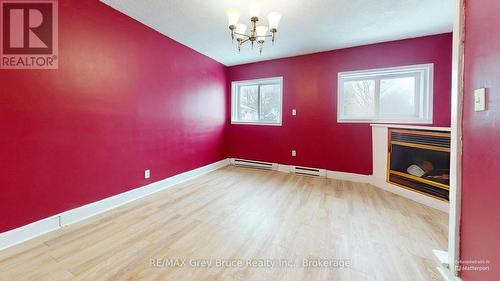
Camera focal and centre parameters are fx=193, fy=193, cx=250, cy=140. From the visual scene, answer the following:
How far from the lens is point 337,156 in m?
3.79

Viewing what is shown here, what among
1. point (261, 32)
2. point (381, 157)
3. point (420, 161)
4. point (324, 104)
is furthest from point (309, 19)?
point (420, 161)

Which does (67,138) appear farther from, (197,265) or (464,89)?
(464,89)

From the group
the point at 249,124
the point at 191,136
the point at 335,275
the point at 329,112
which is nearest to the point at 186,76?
the point at 191,136

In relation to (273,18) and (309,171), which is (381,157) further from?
(273,18)

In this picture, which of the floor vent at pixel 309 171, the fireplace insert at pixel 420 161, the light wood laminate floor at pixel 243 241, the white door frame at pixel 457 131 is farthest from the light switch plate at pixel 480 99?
the floor vent at pixel 309 171

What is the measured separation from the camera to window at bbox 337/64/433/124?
3.15 meters

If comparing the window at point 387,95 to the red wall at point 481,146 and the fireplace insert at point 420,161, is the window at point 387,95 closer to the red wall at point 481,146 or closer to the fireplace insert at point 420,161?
the fireplace insert at point 420,161

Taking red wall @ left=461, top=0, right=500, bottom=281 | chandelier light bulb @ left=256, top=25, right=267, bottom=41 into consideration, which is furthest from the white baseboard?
red wall @ left=461, top=0, right=500, bottom=281

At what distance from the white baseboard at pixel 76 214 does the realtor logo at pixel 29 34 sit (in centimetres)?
145

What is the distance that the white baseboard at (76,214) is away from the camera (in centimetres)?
171

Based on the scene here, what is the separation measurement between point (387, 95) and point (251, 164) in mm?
3044

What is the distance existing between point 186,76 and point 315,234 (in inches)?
126

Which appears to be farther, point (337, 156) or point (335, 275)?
point (337, 156)

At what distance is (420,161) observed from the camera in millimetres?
2832
